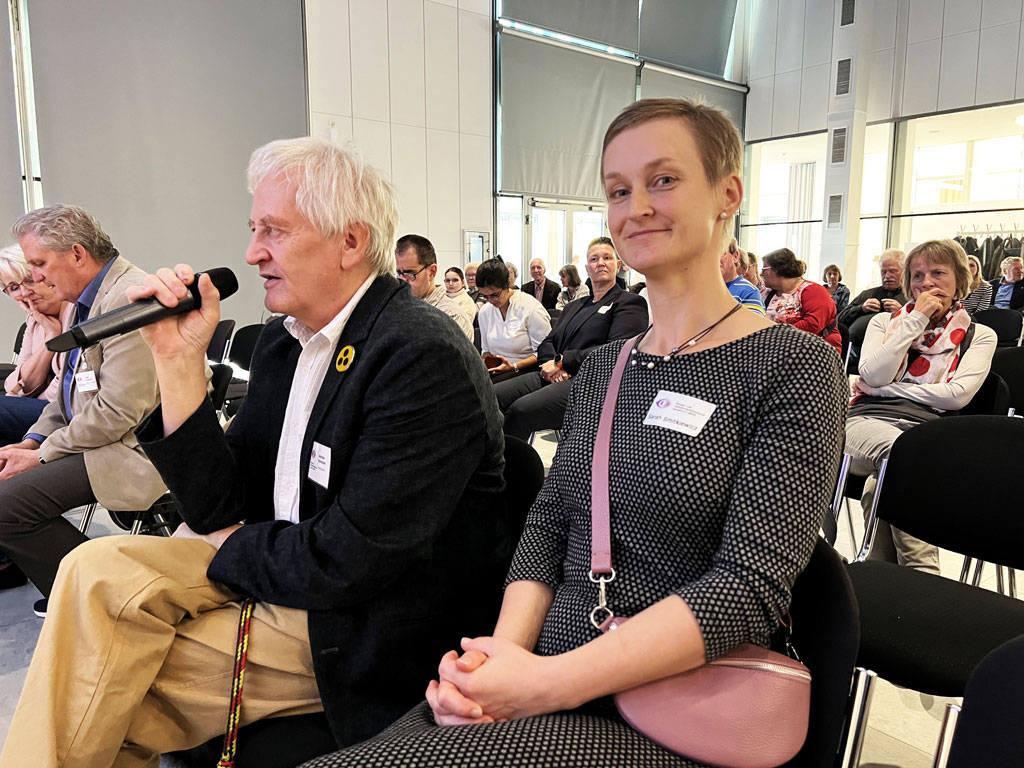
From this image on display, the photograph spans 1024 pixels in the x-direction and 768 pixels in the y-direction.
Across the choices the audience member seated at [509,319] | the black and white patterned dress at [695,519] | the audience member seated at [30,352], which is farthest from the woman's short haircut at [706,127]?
the audience member seated at [509,319]

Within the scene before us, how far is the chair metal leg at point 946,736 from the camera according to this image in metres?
0.86

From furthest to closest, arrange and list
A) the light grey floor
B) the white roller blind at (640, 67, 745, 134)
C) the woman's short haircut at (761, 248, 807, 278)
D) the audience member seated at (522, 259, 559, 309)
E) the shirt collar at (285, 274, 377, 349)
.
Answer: the white roller blind at (640, 67, 745, 134), the audience member seated at (522, 259, 559, 309), the woman's short haircut at (761, 248, 807, 278), the light grey floor, the shirt collar at (285, 274, 377, 349)

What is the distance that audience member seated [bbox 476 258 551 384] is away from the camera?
489cm

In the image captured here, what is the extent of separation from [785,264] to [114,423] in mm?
4659

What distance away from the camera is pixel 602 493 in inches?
40.6

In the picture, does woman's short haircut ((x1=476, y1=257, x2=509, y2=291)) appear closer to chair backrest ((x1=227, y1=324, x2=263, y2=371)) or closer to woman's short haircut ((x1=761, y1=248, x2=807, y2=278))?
chair backrest ((x1=227, y1=324, x2=263, y2=371))

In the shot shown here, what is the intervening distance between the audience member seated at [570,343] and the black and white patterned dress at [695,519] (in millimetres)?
2806

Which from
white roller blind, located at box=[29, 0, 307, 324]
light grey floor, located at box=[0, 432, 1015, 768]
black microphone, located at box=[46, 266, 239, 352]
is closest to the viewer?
black microphone, located at box=[46, 266, 239, 352]

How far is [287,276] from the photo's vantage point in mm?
1354

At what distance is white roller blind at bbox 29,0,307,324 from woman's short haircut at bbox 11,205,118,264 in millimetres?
4982

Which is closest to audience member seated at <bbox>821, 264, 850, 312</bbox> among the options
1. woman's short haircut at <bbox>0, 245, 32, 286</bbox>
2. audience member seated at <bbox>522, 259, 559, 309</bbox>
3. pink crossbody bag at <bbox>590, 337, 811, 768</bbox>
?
audience member seated at <bbox>522, 259, 559, 309</bbox>

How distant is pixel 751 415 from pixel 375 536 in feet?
2.18

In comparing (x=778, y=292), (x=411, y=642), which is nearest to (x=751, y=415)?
(x=411, y=642)

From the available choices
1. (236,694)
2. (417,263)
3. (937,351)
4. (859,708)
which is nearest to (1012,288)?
(937,351)
